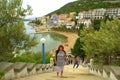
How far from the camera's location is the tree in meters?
13.5

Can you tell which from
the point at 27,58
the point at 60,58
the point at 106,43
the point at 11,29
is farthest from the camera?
the point at 27,58

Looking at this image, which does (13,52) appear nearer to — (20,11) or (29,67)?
(20,11)

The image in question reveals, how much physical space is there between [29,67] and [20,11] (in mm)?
3970

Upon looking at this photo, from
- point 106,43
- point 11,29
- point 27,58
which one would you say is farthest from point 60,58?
point 27,58

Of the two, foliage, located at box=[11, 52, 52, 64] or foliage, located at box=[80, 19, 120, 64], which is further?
foliage, located at box=[11, 52, 52, 64]

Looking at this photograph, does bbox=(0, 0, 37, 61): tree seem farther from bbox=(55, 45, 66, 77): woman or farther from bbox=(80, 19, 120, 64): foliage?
bbox=(80, 19, 120, 64): foliage

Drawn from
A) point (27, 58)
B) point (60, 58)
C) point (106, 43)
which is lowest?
point (27, 58)

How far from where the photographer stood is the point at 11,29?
13.4 m

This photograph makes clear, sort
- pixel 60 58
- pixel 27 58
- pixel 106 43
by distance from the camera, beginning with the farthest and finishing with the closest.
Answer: pixel 27 58 < pixel 106 43 < pixel 60 58

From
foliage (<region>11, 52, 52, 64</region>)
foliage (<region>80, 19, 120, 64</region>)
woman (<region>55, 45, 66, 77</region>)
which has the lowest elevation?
foliage (<region>11, 52, 52, 64</region>)

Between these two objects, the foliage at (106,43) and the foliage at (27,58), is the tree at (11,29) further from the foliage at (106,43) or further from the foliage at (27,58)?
the foliage at (106,43)

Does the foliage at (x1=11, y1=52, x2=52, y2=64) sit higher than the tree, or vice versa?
the tree

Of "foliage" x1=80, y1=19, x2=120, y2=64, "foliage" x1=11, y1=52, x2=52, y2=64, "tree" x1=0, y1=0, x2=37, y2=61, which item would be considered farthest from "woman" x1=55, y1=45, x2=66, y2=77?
"foliage" x1=80, y1=19, x2=120, y2=64

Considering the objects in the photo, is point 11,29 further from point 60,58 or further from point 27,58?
point 27,58
